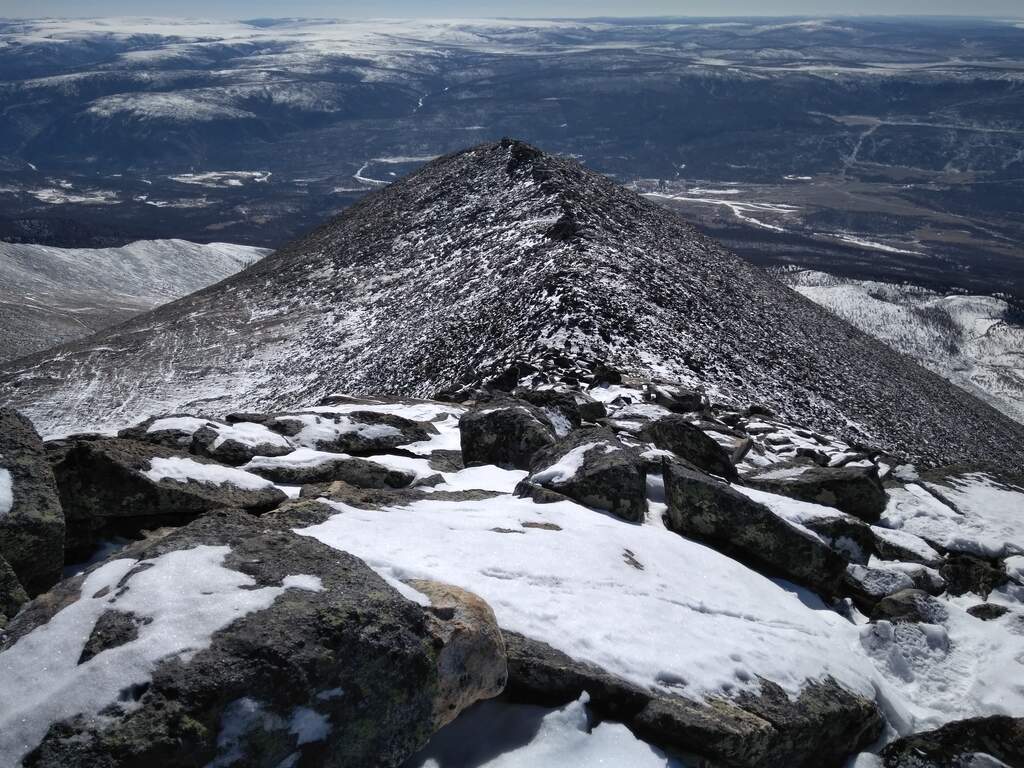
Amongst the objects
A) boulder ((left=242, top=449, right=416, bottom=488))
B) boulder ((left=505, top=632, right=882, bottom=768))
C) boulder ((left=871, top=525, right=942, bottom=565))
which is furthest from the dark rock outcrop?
boulder ((left=871, top=525, right=942, bottom=565))

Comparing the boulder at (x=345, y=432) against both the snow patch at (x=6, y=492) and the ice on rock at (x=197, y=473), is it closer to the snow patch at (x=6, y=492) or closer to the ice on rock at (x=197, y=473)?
the ice on rock at (x=197, y=473)

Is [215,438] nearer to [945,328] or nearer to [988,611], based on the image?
[988,611]

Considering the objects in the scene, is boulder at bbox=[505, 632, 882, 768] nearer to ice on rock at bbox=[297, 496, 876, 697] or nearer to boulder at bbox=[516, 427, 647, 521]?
ice on rock at bbox=[297, 496, 876, 697]

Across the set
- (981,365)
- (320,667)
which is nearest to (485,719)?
(320,667)

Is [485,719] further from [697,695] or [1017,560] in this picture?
[1017,560]

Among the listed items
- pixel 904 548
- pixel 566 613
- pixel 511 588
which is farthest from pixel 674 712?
pixel 904 548

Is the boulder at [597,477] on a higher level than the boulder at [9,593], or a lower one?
lower

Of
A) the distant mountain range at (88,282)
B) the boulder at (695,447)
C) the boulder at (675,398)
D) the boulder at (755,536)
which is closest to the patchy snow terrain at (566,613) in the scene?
the boulder at (755,536)
